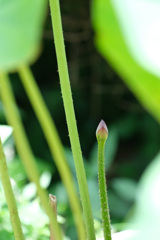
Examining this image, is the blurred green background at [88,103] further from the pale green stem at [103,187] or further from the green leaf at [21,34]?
the green leaf at [21,34]

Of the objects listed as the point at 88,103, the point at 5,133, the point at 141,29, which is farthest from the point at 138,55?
the point at 88,103

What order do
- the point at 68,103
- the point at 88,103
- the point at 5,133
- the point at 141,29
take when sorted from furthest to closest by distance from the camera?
1. the point at 88,103
2. the point at 5,133
3. the point at 68,103
4. the point at 141,29

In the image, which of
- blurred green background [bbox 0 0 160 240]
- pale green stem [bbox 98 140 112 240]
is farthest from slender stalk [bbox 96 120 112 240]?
blurred green background [bbox 0 0 160 240]

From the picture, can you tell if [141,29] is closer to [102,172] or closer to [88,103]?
[102,172]

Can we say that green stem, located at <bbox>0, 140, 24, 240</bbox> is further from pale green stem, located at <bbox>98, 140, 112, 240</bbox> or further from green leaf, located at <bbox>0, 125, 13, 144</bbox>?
green leaf, located at <bbox>0, 125, 13, 144</bbox>

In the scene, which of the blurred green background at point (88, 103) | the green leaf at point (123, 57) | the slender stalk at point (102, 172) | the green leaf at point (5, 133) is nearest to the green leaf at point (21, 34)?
the green leaf at point (123, 57)

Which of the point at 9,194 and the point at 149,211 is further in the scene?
the point at 9,194

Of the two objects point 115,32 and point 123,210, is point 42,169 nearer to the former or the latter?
point 123,210

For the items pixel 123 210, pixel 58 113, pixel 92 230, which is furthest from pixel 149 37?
pixel 58 113
